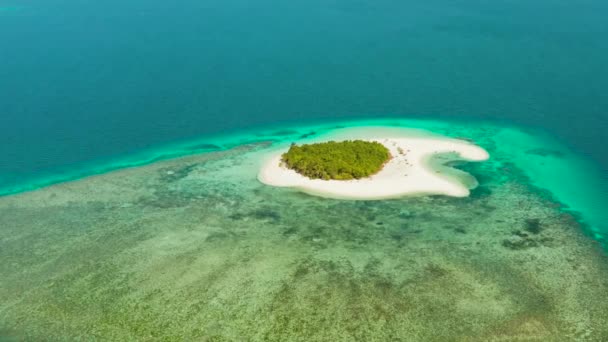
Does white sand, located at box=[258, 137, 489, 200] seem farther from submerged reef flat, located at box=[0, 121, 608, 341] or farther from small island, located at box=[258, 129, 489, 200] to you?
submerged reef flat, located at box=[0, 121, 608, 341]

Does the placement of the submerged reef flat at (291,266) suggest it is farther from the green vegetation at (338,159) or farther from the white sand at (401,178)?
the green vegetation at (338,159)

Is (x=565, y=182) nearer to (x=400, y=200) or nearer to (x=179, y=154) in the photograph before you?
(x=400, y=200)

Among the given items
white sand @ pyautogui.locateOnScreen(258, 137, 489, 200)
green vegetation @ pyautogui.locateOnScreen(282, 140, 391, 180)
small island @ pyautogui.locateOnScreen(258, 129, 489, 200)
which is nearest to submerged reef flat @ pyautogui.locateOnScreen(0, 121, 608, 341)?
white sand @ pyautogui.locateOnScreen(258, 137, 489, 200)

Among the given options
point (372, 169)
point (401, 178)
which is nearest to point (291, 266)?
point (372, 169)

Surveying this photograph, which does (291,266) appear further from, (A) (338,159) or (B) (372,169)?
(B) (372,169)

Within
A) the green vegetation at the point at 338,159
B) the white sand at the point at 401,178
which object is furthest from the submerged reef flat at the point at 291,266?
the green vegetation at the point at 338,159

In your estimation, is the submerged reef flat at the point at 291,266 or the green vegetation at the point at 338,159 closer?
the submerged reef flat at the point at 291,266
